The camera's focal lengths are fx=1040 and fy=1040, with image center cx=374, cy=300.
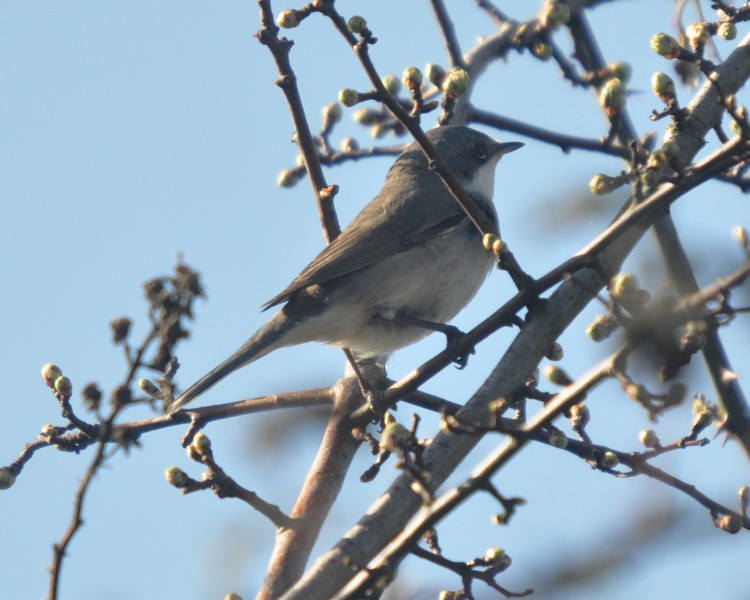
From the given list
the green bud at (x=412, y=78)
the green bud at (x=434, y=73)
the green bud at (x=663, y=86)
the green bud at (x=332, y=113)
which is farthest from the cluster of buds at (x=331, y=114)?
the green bud at (x=663, y=86)

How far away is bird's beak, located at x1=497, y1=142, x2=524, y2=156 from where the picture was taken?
7.36m

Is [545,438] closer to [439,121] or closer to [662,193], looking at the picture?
[662,193]

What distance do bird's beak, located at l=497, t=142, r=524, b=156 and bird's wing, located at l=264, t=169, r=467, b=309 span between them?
0.80 meters

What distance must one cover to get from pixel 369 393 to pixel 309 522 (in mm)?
735

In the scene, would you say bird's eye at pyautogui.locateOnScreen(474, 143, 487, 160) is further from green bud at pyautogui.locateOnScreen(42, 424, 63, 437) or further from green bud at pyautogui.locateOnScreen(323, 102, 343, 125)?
green bud at pyautogui.locateOnScreen(42, 424, 63, 437)

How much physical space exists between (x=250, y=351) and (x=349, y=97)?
2.12 metres

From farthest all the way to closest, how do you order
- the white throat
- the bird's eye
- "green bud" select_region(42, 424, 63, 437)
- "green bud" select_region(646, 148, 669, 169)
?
the bird's eye, the white throat, "green bud" select_region(42, 424, 63, 437), "green bud" select_region(646, 148, 669, 169)

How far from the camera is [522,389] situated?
13.3 feet

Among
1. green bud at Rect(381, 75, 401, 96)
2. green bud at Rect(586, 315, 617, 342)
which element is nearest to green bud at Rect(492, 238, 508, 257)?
green bud at Rect(586, 315, 617, 342)

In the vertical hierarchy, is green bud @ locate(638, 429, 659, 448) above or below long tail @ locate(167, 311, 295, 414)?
below

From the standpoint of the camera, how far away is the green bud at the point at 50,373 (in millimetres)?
4344

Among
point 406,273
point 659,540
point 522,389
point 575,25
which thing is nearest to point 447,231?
point 406,273

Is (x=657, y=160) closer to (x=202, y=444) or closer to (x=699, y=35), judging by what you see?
(x=699, y=35)

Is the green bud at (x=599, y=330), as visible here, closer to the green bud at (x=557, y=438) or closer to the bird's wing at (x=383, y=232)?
the green bud at (x=557, y=438)
